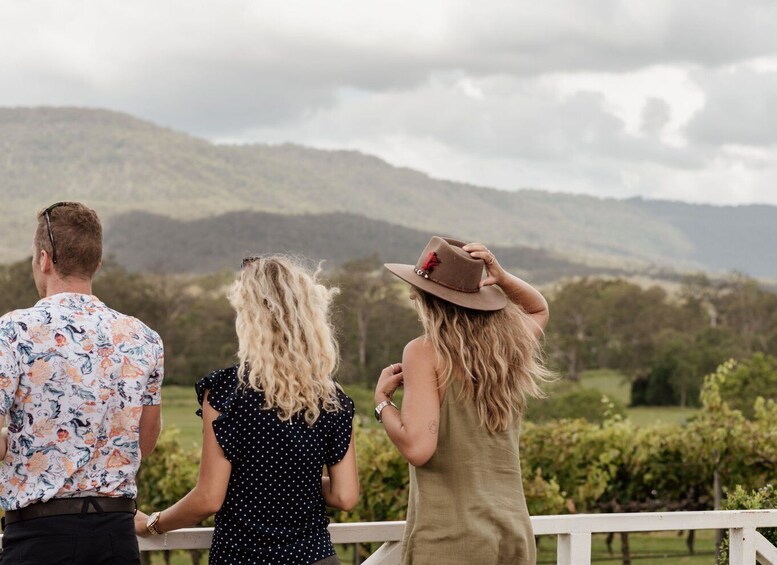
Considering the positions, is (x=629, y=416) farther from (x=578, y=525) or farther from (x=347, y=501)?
(x=347, y=501)

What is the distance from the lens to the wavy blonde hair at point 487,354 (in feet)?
9.20

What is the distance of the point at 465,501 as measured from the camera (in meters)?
2.80

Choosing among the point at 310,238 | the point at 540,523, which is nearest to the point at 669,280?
the point at 310,238

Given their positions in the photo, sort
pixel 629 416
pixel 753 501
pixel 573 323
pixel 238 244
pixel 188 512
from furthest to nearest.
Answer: pixel 238 244 < pixel 573 323 < pixel 629 416 < pixel 753 501 < pixel 188 512

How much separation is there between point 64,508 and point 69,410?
0.81 ft

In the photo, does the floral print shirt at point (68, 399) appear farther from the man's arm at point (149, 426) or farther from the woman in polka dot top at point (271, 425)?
the woman in polka dot top at point (271, 425)

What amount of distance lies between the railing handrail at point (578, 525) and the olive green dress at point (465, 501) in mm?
241

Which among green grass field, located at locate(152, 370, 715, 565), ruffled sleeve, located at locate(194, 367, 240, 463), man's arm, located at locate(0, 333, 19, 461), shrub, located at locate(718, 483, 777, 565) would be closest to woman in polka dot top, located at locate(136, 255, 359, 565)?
ruffled sleeve, located at locate(194, 367, 240, 463)

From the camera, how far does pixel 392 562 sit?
3.20 meters

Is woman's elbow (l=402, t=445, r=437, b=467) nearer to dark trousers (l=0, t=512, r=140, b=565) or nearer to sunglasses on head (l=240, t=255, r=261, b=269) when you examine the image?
sunglasses on head (l=240, t=255, r=261, b=269)

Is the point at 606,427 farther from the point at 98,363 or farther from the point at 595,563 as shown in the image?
the point at 98,363

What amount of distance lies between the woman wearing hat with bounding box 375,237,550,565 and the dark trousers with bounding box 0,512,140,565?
30.6 inches

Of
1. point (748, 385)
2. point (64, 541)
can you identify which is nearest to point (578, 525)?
point (64, 541)

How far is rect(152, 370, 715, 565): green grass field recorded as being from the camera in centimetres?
1653
